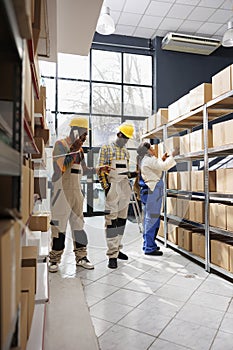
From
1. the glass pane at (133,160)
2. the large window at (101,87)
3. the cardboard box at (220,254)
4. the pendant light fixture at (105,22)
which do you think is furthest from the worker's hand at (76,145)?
the large window at (101,87)

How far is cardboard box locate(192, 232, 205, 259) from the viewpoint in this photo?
312 centimetres

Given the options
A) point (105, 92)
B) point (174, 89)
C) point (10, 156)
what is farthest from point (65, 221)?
point (174, 89)

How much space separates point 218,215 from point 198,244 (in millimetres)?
541

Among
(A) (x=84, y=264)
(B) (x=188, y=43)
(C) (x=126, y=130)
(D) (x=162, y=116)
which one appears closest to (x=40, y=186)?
(A) (x=84, y=264)

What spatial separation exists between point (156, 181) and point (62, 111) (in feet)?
10.2

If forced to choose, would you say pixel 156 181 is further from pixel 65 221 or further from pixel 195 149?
pixel 65 221

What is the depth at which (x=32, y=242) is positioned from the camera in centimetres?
182

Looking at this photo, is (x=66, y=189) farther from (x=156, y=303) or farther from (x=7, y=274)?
(x=7, y=274)

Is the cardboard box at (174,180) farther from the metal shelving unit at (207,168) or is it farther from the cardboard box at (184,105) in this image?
the cardboard box at (184,105)

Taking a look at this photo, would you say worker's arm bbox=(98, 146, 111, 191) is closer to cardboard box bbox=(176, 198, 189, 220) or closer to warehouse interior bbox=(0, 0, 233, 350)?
warehouse interior bbox=(0, 0, 233, 350)

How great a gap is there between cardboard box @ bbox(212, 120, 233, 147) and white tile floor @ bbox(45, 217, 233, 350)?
1.28m

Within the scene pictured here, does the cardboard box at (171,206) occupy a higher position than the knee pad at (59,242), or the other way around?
the cardboard box at (171,206)

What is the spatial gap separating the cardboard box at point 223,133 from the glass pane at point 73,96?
3728 mm

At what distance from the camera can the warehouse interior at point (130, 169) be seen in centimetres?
76
